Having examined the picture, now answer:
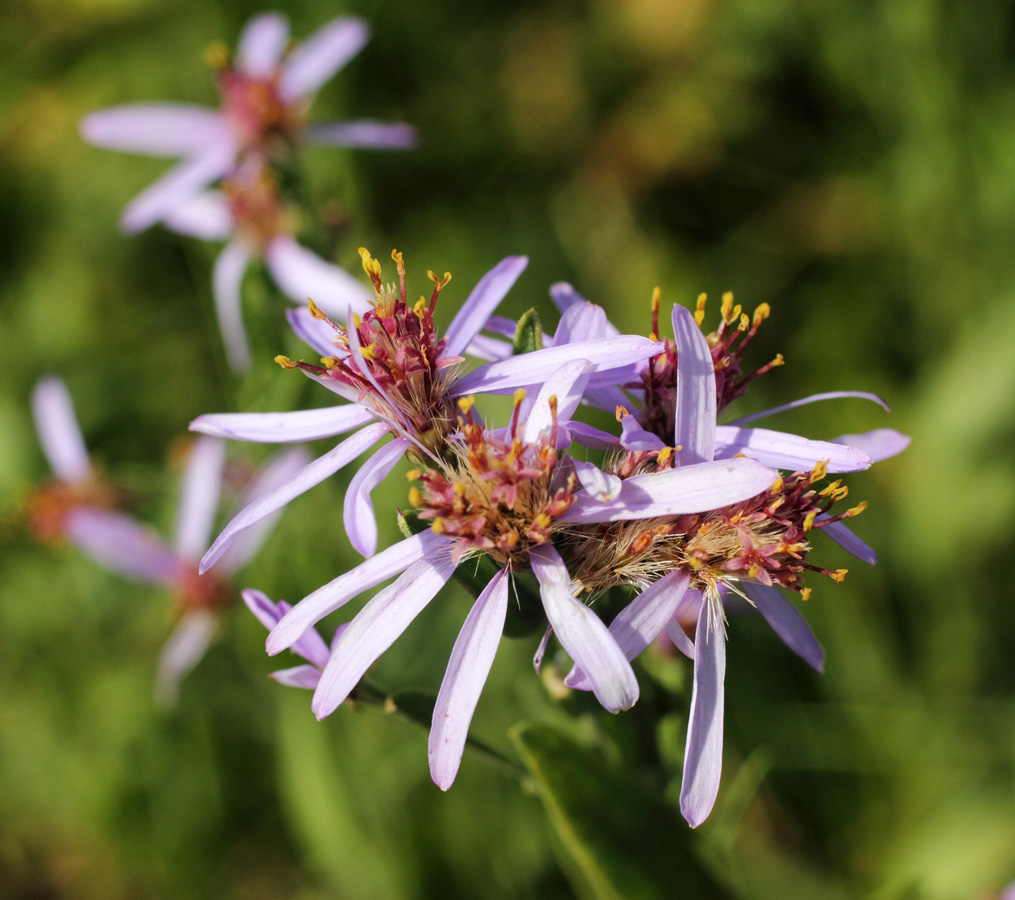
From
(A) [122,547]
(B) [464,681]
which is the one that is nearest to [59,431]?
(A) [122,547]

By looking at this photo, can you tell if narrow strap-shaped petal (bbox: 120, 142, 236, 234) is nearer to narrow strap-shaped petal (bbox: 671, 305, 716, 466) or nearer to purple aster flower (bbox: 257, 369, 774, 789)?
purple aster flower (bbox: 257, 369, 774, 789)

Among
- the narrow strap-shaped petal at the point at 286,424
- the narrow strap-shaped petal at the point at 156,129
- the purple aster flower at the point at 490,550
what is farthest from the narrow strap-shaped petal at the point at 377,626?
the narrow strap-shaped petal at the point at 156,129

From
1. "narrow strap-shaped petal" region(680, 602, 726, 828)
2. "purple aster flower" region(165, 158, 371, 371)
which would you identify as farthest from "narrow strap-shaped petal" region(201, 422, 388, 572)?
"purple aster flower" region(165, 158, 371, 371)

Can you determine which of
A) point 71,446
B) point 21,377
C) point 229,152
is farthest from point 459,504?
point 21,377

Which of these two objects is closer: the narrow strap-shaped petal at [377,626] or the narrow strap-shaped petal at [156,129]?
the narrow strap-shaped petal at [377,626]

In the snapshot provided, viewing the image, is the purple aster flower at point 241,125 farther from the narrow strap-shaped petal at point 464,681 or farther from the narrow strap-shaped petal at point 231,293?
the narrow strap-shaped petal at point 464,681

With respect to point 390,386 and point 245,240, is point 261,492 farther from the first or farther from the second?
point 390,386
